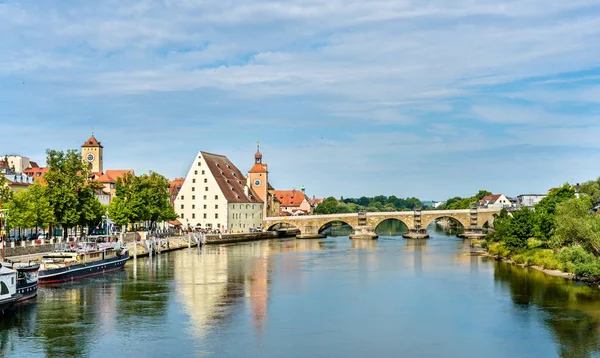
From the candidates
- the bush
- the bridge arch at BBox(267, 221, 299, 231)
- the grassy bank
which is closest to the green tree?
the bridge arch at BBox(267, 221, 299, 231)

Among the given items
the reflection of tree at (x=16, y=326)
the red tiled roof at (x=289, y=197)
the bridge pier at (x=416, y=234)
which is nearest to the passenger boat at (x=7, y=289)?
the reflection of tree at (x=16, y=326)

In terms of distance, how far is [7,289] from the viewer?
37.9 meters

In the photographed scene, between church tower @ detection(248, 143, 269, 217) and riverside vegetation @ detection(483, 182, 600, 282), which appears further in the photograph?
church tower @ detection(248, 143, 269, 217)

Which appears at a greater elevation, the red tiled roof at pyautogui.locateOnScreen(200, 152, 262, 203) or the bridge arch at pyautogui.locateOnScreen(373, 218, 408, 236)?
the red tiled roof at pyautogui.locateOnScreen(200, 152, 262, 203)

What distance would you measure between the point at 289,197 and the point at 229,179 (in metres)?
72.1

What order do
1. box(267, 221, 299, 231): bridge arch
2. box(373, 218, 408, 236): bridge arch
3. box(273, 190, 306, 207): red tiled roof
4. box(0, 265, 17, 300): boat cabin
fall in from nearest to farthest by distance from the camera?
box(0, 265, 17, 300): boat cabin < box(267, 221, 299, 231): bridge arch < box(373, 218, 408, 236): bridge arch < box(273, 190, 306, 207): red tiled roof

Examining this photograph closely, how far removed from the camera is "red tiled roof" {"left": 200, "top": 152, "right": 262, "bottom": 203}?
356ft

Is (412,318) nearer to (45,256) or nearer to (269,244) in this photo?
(45,256)

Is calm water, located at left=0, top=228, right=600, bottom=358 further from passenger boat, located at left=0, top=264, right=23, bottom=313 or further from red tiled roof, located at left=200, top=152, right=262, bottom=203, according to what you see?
red tiled roof, located at left=200, top=152, right=262, bottom=203

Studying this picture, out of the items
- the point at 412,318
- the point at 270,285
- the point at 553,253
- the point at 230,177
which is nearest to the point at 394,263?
the point at 553,253

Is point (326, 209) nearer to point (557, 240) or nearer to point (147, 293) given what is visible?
point (557, 240)

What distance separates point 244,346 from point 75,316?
439 inches

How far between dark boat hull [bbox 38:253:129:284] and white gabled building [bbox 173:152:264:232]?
42.7 metres

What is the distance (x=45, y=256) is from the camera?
53.1 meters
